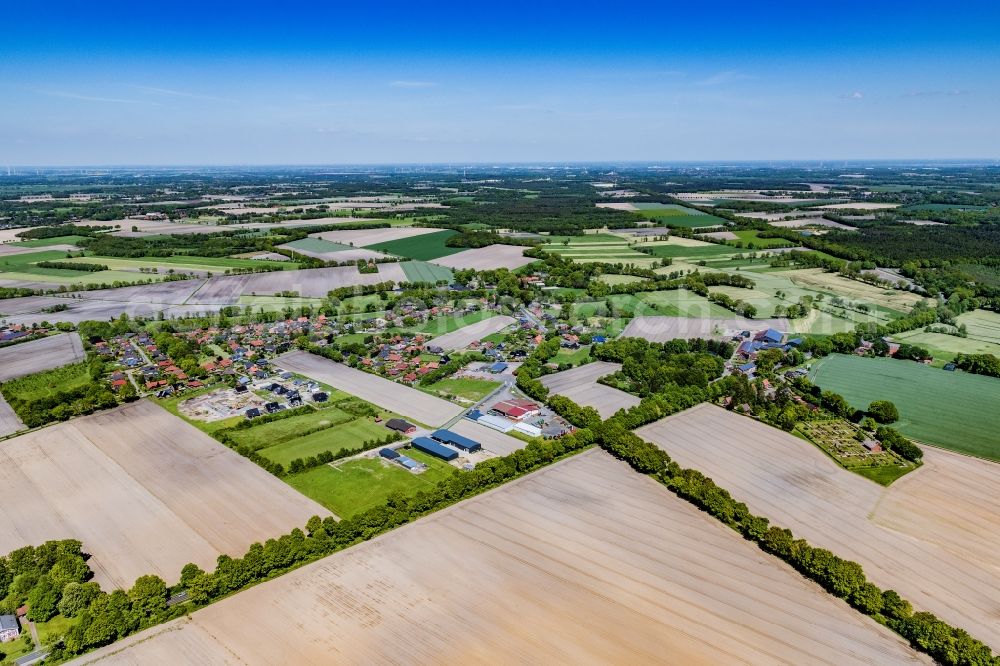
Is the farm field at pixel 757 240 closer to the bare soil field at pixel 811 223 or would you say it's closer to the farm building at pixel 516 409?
the bare soil field at pixel 811 223

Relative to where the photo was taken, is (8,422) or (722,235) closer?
(8,422)

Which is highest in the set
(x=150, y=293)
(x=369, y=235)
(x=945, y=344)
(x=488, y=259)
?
(x=369, y=235)

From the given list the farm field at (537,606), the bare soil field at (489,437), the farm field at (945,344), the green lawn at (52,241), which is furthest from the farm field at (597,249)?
the green lawn at (52,241)

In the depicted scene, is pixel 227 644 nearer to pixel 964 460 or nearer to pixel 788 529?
pixel 788 529

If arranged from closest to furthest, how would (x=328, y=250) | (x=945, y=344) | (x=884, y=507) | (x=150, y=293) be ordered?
1. (x=884, y=507)
2. (x=945, y=344)
3. (x=150, y=293)
4. (x=328, y=250)

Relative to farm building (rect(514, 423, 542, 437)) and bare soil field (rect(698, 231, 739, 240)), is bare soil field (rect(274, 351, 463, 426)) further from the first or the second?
bare soil field (rect(698, 231, 739, 240))

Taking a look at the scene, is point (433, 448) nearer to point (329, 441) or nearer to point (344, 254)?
point (329, 441)

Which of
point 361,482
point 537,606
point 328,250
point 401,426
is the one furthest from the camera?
point 328,250

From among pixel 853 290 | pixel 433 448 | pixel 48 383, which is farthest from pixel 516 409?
pixel 853 290
